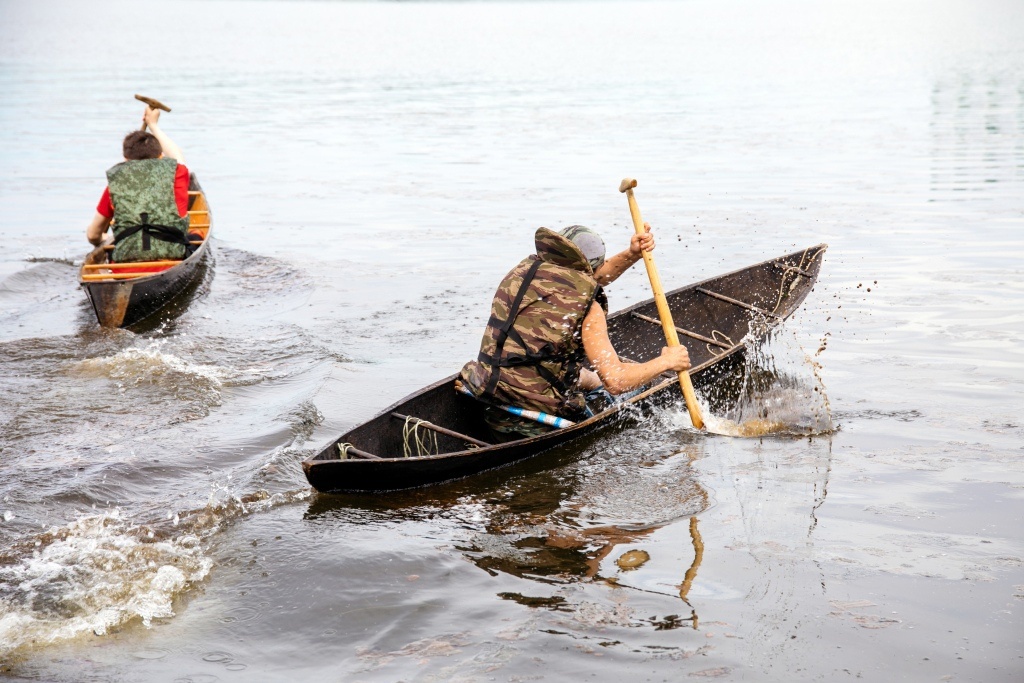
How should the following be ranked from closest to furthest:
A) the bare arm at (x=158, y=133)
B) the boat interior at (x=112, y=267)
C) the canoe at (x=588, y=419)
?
the canoe at (x=588, y=419)
the boat interior at (x=112, y=267)
the bare arm at (x=158, y=133)

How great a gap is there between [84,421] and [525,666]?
16.5ft

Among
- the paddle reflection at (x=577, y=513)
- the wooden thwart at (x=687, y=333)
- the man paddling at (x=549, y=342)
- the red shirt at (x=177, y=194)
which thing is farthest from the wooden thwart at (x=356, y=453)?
the red shirt at (x=177, y=194)

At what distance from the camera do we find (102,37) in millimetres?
62469

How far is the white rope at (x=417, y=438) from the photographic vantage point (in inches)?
283

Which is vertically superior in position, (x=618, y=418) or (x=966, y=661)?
(x=618, y=418)

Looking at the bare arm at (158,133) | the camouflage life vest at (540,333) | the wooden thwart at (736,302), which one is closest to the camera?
the camouflage life vest at (540,333)

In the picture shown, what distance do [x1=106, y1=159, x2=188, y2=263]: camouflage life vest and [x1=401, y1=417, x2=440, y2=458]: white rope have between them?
6.11 m

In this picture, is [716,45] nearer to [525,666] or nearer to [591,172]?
[591,172]

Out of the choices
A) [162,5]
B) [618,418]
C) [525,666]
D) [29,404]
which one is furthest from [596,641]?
[162,5]

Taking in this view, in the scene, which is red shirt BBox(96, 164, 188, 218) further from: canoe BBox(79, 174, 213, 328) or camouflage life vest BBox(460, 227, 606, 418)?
camouflage life vest BBox(460, 227, 606, 418)

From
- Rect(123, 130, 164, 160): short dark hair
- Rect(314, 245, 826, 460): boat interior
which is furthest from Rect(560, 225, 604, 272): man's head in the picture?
Rect(123, 130, 164, 160): short dark hair

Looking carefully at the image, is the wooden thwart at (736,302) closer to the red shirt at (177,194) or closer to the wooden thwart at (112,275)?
the wooden thwart at (112,275)

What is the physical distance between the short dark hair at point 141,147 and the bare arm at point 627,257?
6.41 m

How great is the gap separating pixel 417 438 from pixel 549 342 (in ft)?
3.95
